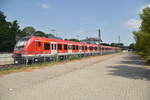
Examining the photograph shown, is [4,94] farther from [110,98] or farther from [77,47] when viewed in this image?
[77,47]

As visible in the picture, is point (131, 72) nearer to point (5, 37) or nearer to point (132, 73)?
point (132, 73)

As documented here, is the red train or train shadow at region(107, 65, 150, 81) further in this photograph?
the red train

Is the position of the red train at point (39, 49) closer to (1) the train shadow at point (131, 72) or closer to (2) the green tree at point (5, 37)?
(1) the train shadow at point (131, 72)

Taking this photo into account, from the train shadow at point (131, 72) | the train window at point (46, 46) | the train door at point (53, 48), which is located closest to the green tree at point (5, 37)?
the train door at point (53, 48)

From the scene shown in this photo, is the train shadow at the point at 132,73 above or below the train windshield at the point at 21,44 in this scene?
below

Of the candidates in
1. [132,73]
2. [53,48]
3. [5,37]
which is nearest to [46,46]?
[53,48]

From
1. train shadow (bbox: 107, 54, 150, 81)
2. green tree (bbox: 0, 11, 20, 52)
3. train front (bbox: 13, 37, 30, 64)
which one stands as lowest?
train shadow (bbox: 107, 54, 150, 81)

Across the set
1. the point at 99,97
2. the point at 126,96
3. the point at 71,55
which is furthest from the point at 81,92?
the point at 71,55

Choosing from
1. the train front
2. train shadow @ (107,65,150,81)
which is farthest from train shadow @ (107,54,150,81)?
the train front

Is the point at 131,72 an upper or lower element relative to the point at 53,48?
lower

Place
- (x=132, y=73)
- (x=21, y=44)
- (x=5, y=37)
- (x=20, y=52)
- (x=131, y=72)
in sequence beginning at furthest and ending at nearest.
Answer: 1. (x=5, y=37)
2. (x=21, y=44)
3. (x=20, y=52)
4. (x=131, y=72)
5. (x=132, y=73)

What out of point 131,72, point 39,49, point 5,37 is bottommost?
point 131,72

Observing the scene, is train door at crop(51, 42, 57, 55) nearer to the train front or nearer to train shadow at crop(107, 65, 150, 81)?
the train front

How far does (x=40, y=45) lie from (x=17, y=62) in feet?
11.2
